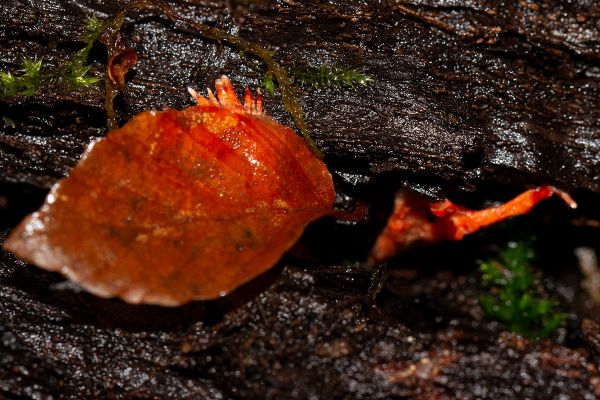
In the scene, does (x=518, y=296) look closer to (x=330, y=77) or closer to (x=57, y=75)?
(x=330, y=77)

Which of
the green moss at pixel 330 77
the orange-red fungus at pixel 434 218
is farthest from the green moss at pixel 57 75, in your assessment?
the orange-red fungus at pixel 434 218

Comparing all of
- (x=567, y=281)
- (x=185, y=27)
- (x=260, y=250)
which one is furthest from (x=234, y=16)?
Answer: (x=567, y=281)

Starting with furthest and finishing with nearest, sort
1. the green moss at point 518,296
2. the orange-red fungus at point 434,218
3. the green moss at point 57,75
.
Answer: the green moss at point 518,296 → the orange-red fungus at point 434,218 → the green moss at point 57,75

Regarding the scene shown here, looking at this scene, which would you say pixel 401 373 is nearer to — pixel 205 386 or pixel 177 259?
pixel 205 386

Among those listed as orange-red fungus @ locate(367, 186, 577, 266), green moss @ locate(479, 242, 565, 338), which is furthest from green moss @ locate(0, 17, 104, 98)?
green moss @ locate(479, 242, 565, 338)

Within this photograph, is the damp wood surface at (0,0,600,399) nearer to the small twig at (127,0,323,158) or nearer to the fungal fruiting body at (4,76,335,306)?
the small twig at (127,0,323,158)

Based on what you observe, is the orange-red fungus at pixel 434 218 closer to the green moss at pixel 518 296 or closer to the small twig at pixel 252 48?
the green moss at pixel 518 296

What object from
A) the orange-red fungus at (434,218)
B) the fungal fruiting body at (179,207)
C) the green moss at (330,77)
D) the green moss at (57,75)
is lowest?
the orange-red fungus at (434,218)

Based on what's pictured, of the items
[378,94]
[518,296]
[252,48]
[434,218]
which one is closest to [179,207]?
[252,48]
